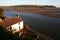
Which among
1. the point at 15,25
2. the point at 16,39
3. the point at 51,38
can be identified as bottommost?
the point at 51,38

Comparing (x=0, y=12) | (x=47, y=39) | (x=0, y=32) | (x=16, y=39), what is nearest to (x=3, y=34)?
(x=0, y=32)

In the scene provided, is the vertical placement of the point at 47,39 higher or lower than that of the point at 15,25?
lower

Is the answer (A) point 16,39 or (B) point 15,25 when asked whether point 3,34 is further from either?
(B) point 15,25

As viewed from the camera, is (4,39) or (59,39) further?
(59,39)

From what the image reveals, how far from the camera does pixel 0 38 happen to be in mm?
9023

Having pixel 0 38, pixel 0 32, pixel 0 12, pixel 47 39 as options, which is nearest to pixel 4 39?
pixel 0 38

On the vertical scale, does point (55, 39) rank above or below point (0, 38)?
below

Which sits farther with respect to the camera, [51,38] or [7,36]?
[51,38]

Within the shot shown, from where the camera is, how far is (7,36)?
9.43m

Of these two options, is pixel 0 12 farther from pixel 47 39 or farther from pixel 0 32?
pixel 0 32

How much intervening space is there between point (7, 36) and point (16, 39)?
761 mm

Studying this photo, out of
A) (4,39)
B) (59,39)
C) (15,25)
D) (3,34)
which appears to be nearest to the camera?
(4,39)

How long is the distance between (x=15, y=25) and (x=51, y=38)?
7.25 meters

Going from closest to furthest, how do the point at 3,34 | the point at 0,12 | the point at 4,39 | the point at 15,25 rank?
the point at 4,39 → the point at 3,34 → the point at 15,25 → the point at 0,12
